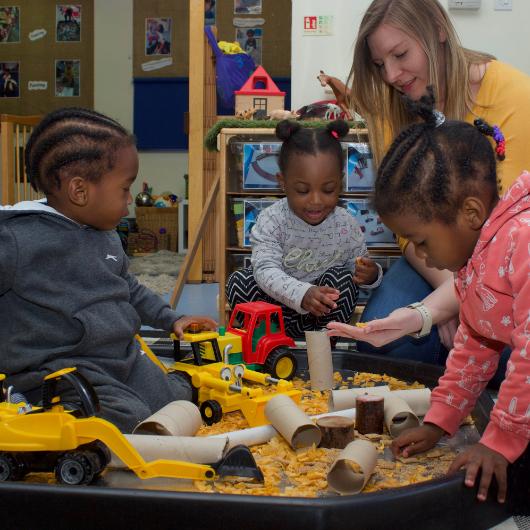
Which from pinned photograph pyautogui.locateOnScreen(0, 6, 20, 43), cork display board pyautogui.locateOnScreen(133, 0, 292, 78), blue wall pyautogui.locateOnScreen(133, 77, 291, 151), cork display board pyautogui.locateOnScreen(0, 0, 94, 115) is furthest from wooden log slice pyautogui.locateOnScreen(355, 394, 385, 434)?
pinned photograph pyautogui.locateOnScreen(0, 6, 20, 43)

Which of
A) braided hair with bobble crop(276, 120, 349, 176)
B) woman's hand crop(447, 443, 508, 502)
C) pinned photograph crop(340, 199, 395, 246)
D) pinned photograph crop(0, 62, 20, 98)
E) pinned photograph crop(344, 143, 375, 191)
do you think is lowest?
woman's hand crop(447, 443, 508, 502)

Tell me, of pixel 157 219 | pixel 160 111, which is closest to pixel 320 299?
pixel 157 219

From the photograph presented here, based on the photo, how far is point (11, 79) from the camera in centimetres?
494

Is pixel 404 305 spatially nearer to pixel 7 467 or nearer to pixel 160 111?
pixel 7 467

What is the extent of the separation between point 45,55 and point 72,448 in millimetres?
4485

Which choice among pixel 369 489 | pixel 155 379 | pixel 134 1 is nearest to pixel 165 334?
pixel 155 379

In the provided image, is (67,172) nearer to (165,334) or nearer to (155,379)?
(155,379)

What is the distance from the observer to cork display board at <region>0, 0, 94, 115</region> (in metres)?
4.88

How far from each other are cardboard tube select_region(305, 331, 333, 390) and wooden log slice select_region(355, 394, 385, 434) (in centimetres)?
25

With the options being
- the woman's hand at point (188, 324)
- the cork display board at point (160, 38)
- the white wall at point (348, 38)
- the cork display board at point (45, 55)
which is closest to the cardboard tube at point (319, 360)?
the woman's hand at point (188, 324)

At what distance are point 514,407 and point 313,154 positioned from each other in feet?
3.22

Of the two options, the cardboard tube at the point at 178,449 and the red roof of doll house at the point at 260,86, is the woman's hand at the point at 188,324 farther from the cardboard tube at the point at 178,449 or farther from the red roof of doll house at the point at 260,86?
the red roof of doll house at the point at 260,86

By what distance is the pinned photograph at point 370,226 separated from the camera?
216 centimetres

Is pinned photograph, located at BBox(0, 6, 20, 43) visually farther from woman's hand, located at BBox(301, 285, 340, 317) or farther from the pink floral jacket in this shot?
the pink floral jacket
